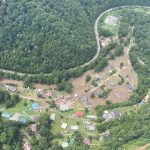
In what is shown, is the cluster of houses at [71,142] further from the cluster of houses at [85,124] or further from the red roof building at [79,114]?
the red roof building at [79,114]

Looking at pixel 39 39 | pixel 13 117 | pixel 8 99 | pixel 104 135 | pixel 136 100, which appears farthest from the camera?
pixel 39 39

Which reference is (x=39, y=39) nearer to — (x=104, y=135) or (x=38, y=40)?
(x=38, y=40)

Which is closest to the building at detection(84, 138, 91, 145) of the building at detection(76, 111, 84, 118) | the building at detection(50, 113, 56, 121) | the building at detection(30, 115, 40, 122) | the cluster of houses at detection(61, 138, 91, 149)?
the cluster of houses at detection(61, 138, 91, 149)

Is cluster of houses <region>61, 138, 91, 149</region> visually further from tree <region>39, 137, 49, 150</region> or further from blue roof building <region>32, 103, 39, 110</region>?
blue roof building <region>32, 103, 39, 110</region>

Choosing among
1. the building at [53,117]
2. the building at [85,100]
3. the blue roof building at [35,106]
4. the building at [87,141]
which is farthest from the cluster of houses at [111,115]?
the blue roof building at [35,106]

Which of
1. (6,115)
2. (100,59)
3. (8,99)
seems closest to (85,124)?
(6,115)

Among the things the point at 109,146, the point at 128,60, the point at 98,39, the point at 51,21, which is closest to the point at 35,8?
the point at 51,21

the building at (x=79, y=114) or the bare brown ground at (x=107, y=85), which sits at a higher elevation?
the bare brown ground at (x=107, y=85)

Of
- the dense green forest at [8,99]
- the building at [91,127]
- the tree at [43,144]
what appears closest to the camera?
the tree at [43,144]

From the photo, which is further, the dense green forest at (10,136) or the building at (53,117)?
the building at (53,117)
